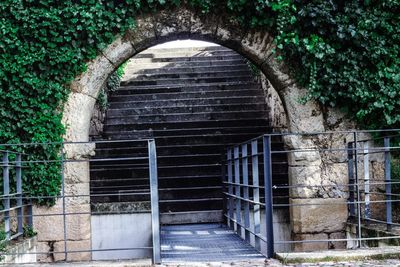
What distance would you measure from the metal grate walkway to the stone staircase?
1.74ft

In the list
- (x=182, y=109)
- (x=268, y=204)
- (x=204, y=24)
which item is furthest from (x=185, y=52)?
(x=268, y=204)

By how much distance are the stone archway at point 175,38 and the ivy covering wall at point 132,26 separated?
160 mm

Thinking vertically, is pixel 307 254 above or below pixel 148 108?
below

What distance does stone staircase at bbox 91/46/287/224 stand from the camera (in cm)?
962

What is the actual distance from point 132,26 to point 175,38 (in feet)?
2.36

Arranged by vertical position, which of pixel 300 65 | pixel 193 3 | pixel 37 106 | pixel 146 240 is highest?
pixel 193 3

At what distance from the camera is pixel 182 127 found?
36.9 ft

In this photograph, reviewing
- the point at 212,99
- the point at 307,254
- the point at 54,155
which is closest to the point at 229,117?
the point at 212,99

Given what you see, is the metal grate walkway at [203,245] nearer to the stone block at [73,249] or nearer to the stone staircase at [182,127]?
the stone staircase at [182,127]

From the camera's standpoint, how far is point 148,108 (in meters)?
11.9

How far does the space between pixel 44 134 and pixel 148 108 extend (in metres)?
4.86

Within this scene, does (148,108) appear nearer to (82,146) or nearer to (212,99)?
(212,99)

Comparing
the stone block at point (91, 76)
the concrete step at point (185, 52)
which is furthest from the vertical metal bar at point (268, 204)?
the concrete step at point (185, 52)

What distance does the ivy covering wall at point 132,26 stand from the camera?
716 centimetres
